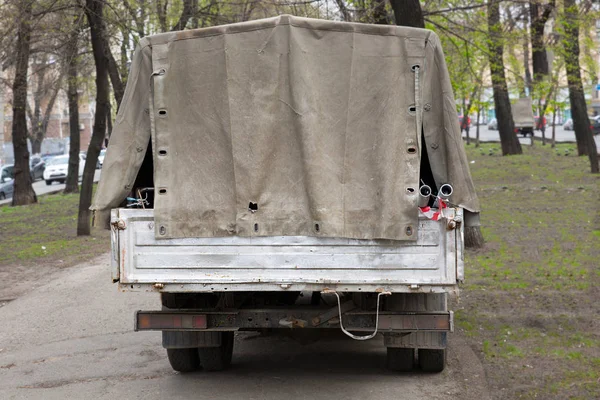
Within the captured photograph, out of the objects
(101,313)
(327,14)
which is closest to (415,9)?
(327,14)

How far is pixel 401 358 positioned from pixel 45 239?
14.0 metres

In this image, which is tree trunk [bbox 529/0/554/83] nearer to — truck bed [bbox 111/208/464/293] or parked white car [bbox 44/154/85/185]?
truck bed [bbox 111/208/464/293]

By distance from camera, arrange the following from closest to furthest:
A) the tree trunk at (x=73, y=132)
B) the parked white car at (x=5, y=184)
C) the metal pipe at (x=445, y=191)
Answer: the metal pipe at (x=445, y=191) → the tree trunk at (x=73, y=132) → the parked white car at (x=5, y=184)

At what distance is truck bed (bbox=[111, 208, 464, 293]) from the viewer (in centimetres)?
645

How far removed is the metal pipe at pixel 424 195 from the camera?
6.64m

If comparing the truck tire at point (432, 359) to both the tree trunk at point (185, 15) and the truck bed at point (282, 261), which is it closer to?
the truck bed at point (282, 261)

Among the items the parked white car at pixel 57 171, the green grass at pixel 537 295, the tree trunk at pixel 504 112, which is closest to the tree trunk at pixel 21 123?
the green grass at pixel 537 295

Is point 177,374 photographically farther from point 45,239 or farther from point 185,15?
point 185,15

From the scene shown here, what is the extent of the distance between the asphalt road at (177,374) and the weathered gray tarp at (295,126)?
1379 millimetres

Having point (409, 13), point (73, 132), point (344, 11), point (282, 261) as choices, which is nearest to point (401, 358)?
point (282, 261)

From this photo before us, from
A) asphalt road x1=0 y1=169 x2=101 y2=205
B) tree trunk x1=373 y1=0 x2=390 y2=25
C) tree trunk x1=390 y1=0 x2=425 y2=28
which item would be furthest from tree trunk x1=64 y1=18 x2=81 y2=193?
tree trunk x1=390 y1=0 x2=425 y2=28

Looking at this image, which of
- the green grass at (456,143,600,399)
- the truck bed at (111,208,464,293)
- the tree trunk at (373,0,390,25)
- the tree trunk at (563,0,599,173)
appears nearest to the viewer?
the truck bed at (111,208,464,293)

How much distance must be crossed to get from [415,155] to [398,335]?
147 centimetres

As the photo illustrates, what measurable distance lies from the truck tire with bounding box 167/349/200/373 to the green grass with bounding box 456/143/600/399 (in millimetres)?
2503
